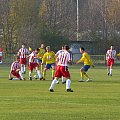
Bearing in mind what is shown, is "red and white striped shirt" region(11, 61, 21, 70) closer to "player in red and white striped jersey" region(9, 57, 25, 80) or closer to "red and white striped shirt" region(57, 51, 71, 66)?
"player in red and white striped jersey" region(9, 57, 25, 80)

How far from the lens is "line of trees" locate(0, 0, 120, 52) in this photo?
229 feet

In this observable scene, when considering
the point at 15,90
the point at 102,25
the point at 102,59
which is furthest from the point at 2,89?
the point at 102,25

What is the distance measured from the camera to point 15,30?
233ft

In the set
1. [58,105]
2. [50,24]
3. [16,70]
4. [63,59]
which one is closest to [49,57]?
[16,70]

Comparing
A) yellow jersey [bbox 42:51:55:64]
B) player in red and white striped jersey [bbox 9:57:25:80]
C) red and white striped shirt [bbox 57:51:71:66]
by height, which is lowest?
player in red and white striped jersey [bbox 9:57:25:80]

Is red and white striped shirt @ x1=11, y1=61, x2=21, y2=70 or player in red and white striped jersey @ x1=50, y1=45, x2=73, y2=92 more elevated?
player in red and white striped jersey @ x1=50, y1=45, x2=73, y2=92

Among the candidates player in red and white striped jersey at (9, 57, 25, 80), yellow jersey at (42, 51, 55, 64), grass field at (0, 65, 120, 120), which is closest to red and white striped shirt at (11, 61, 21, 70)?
player in red and white striped jersey at (9, 57, 25, 80)

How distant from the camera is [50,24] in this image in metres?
73.4

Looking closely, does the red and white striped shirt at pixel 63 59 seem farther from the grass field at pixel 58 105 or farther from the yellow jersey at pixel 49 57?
the yellow jersey at pixel 49 57

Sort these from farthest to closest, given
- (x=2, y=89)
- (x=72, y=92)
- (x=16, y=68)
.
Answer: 1. (x=16, y=68)
2. (x=2, y=89)
3. (x=72, y=92)

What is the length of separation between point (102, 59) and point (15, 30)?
13062 mm

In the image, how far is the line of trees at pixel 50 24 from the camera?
229 ft

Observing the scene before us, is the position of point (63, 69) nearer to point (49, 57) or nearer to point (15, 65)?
point (49, 57)

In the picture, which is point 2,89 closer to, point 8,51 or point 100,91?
point 100,91
